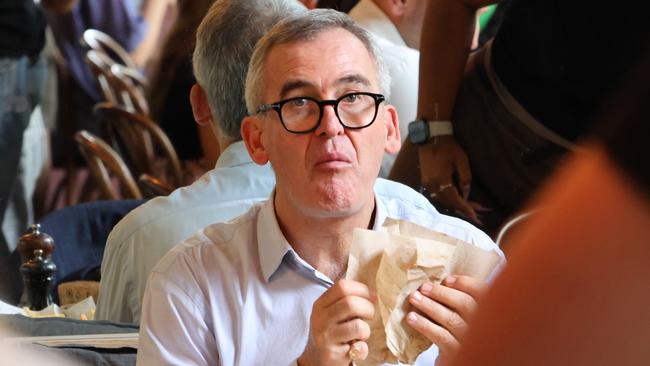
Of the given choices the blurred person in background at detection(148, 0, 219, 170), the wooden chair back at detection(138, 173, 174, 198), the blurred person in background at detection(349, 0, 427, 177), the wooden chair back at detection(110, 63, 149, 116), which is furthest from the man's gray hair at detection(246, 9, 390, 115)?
the wooden chair back at detection(110, 63, 149, 116)

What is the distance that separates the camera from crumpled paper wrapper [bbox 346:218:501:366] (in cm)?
130

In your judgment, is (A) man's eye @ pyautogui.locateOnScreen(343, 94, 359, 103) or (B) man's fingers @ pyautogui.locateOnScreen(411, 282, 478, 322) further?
(A) man's eye @ pyautogui.locateOnScreen(343, 94, 359, 103)

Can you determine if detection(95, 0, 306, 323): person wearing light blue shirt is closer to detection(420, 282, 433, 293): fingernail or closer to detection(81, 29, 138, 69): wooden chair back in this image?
detection(420, 282, 433, 293): fingernail

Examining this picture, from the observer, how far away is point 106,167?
3.41 metres

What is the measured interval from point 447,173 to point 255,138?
0.72 meters

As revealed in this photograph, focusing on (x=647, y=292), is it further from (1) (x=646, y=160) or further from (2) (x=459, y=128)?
(2) (x=459, y=128)

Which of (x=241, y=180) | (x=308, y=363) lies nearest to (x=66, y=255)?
(x=241, y=180)

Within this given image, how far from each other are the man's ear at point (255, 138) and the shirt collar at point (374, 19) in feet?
4.67

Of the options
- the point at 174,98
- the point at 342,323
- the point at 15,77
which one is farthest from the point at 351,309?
the point at 15,77

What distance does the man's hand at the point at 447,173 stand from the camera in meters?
2.27

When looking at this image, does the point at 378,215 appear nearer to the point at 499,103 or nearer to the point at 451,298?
the point at 451,298

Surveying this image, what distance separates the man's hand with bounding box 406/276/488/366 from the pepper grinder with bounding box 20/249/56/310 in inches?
37.8

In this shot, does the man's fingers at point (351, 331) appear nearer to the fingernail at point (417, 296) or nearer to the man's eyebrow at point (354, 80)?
the fingernail at point (417, 296)

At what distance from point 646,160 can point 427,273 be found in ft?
2.39
